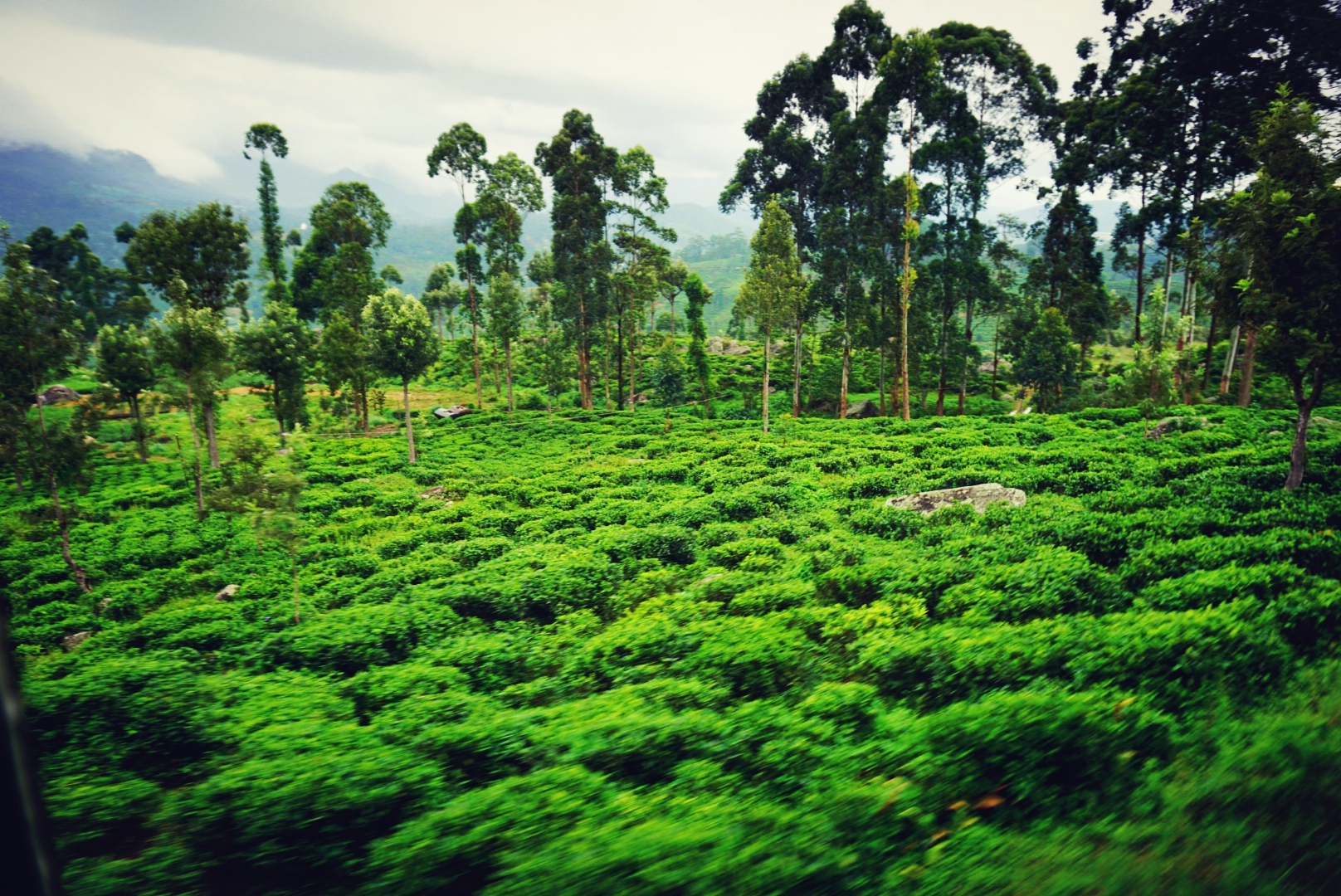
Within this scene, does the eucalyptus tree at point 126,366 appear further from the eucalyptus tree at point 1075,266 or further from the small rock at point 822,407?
the eucalyptus tree at point 1075,266

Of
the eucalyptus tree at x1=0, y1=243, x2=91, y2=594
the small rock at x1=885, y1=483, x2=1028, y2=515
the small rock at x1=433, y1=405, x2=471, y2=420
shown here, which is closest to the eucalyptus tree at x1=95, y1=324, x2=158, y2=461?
the small rock at x1=433, y1=405, x2=471, y2=420

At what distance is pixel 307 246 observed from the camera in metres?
55.6

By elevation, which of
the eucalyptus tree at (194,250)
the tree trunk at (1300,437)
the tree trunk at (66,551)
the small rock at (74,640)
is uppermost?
the eucalyptus tree at (194,250)

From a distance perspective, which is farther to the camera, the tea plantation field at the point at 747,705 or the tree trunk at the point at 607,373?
the tree trunk at the point at 607,373

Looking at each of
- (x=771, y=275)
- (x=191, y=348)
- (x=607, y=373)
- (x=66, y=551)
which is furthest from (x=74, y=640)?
(x=607, y=373)

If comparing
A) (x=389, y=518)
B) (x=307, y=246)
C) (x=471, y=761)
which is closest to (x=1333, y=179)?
(x=471, y=761)

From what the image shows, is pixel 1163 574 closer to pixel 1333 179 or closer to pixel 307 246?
pixel 1333 179

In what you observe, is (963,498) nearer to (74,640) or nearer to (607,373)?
(74,640)

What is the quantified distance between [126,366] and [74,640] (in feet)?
101

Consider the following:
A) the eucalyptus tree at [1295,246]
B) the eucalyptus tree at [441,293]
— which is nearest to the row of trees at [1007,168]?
the eucalyptus tree at [1295,246]

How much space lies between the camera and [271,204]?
62.6 metres

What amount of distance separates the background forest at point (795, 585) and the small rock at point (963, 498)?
2.63 feet

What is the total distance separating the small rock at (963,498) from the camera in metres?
16.0

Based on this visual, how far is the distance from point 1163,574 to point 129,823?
575 inches
